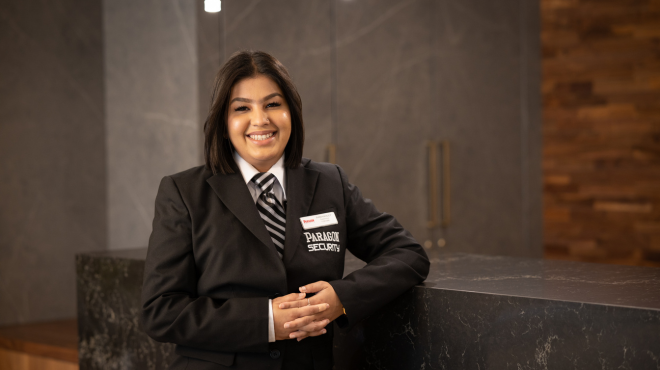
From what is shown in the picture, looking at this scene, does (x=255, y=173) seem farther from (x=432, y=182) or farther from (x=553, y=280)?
(x=432, y=182)

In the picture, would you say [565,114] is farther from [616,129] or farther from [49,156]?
[49,156]

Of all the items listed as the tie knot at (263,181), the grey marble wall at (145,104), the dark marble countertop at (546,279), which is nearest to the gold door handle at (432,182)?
the grey marble wall at (145,104)

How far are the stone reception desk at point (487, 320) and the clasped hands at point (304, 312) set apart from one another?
259 mm

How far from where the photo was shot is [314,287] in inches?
53.5

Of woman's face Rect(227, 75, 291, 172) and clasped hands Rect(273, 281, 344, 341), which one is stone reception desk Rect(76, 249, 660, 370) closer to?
clasped hands Rect(273, 281, 344, 341)

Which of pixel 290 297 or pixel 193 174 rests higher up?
pixel 193 174

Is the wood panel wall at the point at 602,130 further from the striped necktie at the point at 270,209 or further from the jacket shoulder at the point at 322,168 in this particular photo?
the striped necktie at the point at 270,209

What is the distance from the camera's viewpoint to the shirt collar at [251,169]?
1468mm

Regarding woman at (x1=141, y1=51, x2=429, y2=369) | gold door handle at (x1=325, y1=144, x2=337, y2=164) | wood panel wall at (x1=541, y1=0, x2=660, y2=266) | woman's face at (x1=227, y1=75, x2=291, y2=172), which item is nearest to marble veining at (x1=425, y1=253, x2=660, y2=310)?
woman at (x1=141, y1=51, x2=429, y2=369)

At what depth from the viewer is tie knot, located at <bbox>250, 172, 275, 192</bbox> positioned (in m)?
1.47

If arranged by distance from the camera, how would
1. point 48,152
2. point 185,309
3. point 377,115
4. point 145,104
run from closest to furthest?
point 185,309 < point 145,104 < point 48,152 < point 377,115

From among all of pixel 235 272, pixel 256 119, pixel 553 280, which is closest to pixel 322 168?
pixel 256 119

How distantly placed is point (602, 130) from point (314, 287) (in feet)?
11.3

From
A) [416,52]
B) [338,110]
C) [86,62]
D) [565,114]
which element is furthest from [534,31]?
[86,62]
